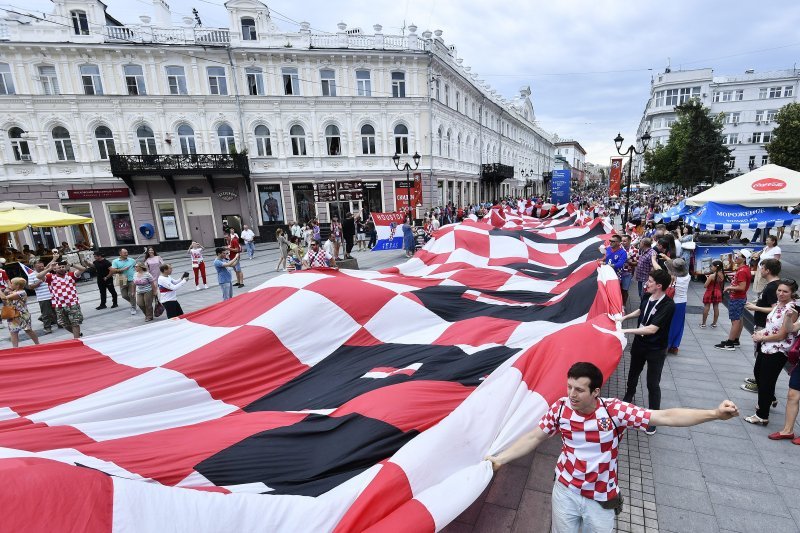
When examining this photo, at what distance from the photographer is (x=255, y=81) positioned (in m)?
23.2

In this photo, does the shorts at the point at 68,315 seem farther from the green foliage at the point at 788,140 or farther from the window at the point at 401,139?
the green foliage at the point at 788,140

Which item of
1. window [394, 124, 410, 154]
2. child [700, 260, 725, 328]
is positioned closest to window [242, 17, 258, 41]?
window [394, 124, 410, 154]

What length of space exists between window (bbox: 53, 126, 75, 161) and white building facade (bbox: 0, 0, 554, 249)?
6 cm

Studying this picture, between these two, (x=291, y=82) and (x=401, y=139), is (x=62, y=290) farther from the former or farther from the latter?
(x=401, y=139)

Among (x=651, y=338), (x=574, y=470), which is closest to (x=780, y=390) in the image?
(x=651, y=338)

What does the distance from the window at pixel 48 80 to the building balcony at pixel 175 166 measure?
5.16 meters

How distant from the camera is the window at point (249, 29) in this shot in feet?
74.3

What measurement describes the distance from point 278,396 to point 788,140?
34.1 m

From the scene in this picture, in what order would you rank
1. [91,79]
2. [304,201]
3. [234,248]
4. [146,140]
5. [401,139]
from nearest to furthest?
1. [234,248]
2. [91,79]
3. [146,140]
4. [304,201]
5. [401,139]

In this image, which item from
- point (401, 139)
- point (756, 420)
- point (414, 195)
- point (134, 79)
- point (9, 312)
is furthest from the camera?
point (401, 139)

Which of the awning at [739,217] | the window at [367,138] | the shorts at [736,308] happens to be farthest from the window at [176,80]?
the shorts at [736,308]

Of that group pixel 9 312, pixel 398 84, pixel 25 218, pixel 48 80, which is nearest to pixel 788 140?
pixel 398 84

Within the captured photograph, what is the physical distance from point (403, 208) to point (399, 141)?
6869 millimetres

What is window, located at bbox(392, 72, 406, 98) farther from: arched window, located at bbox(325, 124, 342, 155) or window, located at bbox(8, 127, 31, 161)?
window, located at bbox(8, 127, 31, 161)
